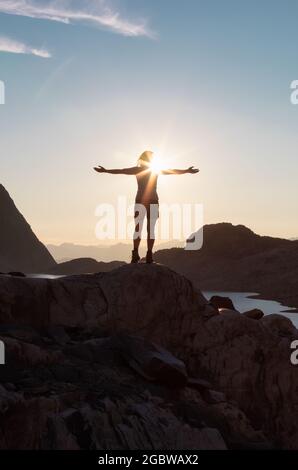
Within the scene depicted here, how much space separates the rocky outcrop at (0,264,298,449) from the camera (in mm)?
8750

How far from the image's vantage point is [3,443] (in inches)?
322

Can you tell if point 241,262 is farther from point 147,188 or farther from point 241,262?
point 147,188

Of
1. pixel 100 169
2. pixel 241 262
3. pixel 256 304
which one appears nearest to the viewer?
pixel 100 169

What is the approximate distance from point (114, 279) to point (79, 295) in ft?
3.11

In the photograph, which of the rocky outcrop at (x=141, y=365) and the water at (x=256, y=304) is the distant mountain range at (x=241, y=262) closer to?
the water at (x=256, y=304)

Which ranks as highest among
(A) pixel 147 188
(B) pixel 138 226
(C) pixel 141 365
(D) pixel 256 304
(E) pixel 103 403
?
(A) pixel 147 188

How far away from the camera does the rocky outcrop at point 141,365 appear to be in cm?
875

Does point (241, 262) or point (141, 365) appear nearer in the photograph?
point (141, 365)

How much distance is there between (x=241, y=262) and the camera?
6604 inches

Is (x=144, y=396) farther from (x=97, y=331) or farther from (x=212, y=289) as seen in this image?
(x=212, y=289)

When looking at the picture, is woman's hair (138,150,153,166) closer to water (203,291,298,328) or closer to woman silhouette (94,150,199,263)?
woman silhouette (94,150,199,263)

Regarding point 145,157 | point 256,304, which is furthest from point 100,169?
point 256,304

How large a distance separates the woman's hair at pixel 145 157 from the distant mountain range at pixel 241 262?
108 m

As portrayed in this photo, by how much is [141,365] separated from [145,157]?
536 cm
